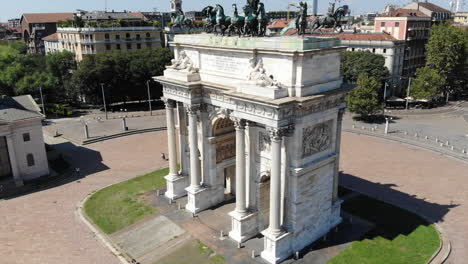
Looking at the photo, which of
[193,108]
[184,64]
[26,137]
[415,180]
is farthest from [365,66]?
[26,137]

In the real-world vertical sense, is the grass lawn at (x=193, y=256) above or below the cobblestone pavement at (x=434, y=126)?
below

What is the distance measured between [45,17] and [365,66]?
428 feet

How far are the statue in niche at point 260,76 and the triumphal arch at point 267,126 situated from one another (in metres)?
0.08

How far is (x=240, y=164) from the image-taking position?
111ft

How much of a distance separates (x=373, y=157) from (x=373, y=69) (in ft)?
114

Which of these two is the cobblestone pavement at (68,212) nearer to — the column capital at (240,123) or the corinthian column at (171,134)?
the corinthian column at (171,134)

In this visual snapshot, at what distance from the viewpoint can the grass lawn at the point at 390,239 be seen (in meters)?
32.2

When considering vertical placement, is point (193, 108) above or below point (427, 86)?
above

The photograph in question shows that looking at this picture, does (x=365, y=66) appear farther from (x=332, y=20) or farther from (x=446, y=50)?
(x=332, y=20)

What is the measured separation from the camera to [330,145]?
1331 inches

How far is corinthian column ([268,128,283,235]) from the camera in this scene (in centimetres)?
2947

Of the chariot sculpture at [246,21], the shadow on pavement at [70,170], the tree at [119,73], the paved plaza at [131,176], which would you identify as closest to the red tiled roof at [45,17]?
the tree at [119,73]

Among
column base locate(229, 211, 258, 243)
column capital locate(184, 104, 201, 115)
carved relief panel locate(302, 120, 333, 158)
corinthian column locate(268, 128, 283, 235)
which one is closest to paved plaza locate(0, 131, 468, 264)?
column base locate(229, 211, 258, 243)

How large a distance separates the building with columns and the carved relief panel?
3755cm
